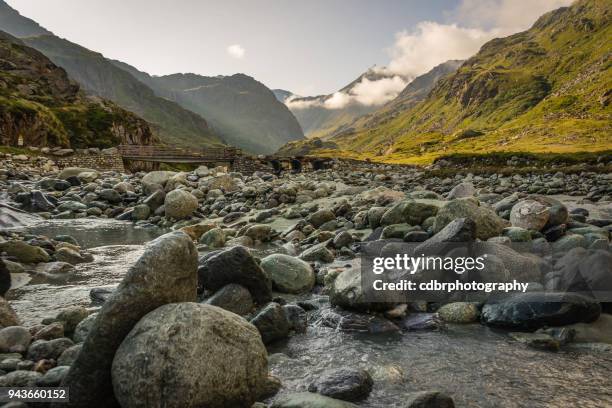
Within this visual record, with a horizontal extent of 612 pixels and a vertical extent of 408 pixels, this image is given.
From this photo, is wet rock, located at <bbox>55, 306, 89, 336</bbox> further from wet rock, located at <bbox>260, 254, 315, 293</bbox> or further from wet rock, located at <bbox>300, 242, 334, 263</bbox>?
wet rock, located at <bbox>300, 242, 334, 263</bbox>

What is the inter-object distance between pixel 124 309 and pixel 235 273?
9.46 ft

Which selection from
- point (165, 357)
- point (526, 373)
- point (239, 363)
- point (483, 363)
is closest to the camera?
point (165, 357)

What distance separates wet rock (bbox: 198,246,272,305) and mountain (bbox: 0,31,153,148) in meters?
48.4

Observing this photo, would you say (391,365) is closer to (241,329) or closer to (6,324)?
(241,329)

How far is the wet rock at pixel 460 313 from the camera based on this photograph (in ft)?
19.4

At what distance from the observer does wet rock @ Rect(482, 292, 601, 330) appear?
540 centimetres

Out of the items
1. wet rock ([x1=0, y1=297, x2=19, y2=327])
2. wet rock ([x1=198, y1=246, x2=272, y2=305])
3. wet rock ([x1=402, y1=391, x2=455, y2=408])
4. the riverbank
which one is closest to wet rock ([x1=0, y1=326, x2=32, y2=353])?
the riverbank

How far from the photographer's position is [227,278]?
21.7 ft

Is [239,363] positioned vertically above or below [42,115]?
below

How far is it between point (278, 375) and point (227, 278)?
239cm

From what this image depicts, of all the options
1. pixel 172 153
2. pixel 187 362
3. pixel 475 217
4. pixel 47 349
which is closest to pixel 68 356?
pixel 47 349

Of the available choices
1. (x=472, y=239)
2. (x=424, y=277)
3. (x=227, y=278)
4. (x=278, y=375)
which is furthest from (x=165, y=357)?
(x=472, y=239)

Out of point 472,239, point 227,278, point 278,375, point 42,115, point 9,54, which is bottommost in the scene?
point 278,375

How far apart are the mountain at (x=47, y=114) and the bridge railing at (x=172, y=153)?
1157 centimetres
